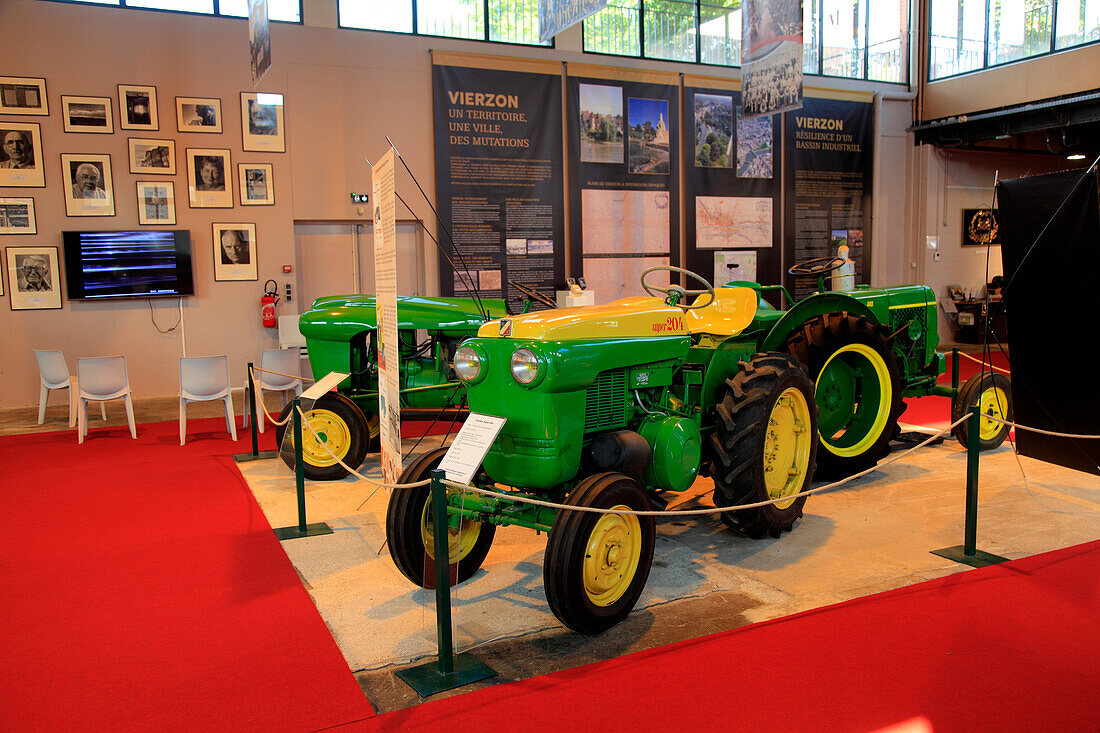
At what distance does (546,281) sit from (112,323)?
486cm

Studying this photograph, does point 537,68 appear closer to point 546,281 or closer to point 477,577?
point 546,281

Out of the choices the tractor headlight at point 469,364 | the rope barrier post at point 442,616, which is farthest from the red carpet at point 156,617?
the tractor headlight at point 469,364

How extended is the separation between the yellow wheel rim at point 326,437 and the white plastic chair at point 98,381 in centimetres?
239

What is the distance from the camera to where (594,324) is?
10.1 ft

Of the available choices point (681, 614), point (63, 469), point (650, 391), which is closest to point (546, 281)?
point (63, 469)

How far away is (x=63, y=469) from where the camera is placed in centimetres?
567

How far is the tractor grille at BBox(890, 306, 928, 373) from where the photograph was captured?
5.31m

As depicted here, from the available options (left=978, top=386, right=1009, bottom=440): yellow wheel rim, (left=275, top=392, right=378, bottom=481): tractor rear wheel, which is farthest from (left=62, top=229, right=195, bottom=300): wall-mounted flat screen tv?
(left=978, top=386, right=1009, bottom=440): yellow wheel rim

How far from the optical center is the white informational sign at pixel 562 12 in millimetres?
5547

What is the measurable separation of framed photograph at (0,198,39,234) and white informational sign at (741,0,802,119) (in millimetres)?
7236

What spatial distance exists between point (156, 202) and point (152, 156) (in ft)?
1.53

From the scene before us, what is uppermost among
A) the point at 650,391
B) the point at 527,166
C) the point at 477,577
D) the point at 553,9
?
the point at 553,9

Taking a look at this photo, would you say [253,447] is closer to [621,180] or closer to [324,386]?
[324,386]

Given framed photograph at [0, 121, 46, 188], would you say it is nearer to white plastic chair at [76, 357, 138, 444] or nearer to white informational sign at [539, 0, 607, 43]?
white plastic chair at [76, 357, 138, 444]
